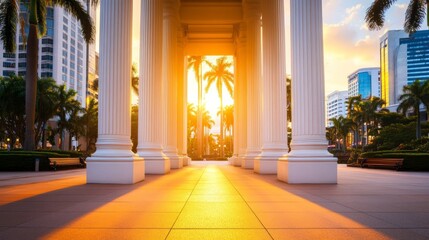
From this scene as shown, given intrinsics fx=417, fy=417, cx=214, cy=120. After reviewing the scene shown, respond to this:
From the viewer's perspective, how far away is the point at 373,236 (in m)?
5.01

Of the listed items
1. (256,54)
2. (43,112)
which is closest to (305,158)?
(256,54)

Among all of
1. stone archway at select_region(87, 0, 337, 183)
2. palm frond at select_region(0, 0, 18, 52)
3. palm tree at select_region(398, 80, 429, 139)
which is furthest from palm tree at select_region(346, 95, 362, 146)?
palm frond at select_region(0, 0, 18, 52)

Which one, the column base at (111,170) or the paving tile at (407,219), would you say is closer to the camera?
the paving tile at (407,219)

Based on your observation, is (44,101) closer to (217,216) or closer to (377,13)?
(377,13)

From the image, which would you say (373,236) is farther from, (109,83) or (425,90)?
(425,90)

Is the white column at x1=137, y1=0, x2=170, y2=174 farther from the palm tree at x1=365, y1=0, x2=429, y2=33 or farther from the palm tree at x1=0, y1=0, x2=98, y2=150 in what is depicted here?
the palm tree at x1=365, y1=0, x2=429, y2=33

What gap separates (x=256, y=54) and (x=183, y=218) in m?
18.2

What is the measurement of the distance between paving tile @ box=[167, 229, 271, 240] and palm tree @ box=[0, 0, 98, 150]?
2315cm

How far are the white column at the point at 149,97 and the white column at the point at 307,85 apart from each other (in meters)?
6.73

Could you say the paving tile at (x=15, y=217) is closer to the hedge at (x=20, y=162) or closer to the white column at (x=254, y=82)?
the white column at (x=254, y=82)

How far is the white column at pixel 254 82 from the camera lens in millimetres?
23084

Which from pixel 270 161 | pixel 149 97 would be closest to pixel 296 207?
pixel 270 161

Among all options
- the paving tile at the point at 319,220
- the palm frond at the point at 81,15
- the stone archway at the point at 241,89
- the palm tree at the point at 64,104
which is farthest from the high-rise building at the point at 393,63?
the paving tile at the point at 319,220

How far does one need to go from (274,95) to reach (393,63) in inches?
6646
